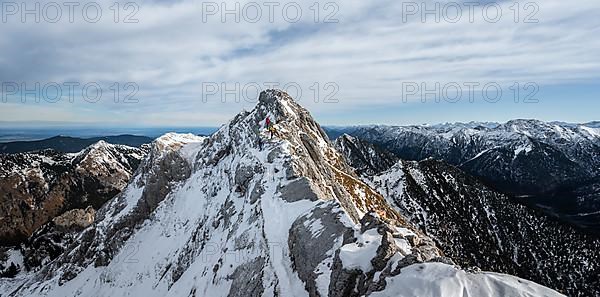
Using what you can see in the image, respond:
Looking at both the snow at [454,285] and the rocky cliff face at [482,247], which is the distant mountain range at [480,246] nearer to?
the rocky cliff face at [482,247]

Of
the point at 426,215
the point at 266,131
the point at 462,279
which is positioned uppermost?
the point at 266,131

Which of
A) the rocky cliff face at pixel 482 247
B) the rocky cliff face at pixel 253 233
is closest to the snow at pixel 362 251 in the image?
the rocky cliff face at pixel 253 233

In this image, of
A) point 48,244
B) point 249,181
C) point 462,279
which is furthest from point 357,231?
point 48,244

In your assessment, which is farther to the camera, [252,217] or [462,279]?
[252,217]

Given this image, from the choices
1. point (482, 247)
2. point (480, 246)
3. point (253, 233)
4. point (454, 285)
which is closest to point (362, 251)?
point (454, 285)

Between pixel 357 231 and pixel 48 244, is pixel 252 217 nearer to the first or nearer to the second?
pixel 357 231
